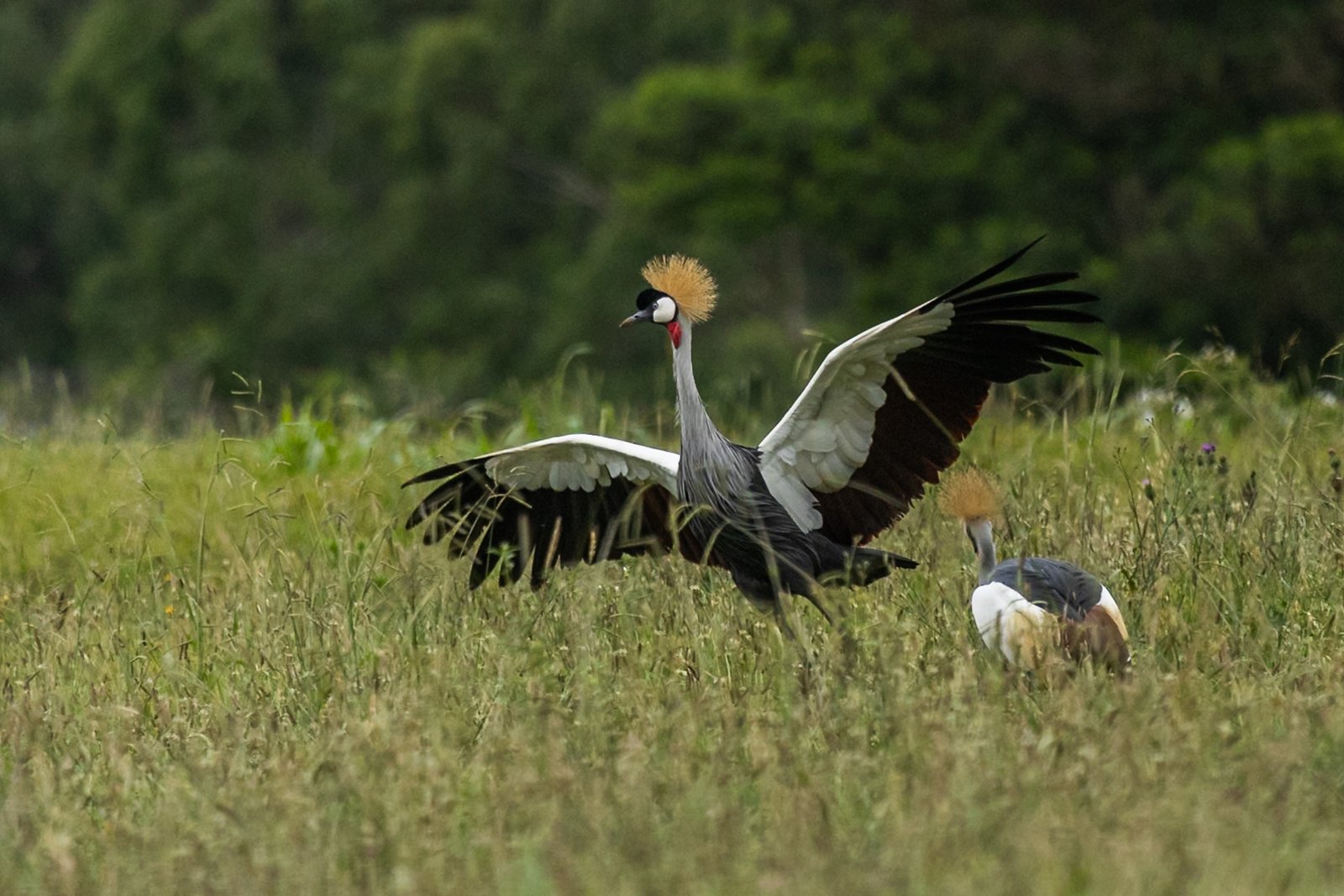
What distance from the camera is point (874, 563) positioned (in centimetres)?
515

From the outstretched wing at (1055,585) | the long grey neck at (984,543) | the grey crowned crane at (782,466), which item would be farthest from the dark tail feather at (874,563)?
the outstretched wing at (1055,585)

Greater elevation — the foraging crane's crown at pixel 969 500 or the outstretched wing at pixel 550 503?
the outstretched wing at pixel 550 503

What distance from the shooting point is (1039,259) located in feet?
64.5

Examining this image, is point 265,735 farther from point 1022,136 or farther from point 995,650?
point 1022,136

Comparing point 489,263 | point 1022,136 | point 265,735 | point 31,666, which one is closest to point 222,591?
point 31,666

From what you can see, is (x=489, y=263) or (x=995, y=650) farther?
(x=489, y=263)

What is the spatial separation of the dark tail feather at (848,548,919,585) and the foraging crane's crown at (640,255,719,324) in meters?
0.81

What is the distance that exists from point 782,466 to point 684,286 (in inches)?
22.3

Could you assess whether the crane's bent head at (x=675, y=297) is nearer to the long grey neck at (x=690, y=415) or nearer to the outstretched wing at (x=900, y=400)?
the long grey neck at (x=690, y=415)

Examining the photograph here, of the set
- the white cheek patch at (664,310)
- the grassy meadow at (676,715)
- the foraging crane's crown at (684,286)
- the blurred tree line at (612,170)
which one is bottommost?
the grassy meadow at (676,715)

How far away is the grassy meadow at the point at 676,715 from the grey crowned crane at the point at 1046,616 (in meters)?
0.08

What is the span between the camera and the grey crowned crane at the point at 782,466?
502cm

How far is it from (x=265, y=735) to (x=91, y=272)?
1169 inches

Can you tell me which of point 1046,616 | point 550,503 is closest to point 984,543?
point 1046,616
